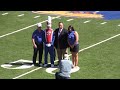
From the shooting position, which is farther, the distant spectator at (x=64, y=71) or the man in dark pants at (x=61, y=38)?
the man in dark pants at (x=61, y=38)

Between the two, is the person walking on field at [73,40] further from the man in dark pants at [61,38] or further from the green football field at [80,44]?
the green football field at [80,44]

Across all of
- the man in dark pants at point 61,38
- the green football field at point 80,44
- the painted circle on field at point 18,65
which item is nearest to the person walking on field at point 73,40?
the man in dark pants at point 61,38

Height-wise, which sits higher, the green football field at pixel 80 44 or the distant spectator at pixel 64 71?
the distant spectator at pixel 64 71

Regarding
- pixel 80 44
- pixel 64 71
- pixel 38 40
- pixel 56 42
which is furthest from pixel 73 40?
pixel 64 71

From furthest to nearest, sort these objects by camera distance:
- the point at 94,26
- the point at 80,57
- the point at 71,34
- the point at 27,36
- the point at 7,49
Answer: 1. the point at 94,26
2. the point at 27,36
3. the point at 7,49
4. the point at 80,57
5. the point at 71,34

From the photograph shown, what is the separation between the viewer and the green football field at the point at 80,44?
13773 mm

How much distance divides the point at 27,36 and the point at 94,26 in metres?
3.45

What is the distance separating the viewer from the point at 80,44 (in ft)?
57.2

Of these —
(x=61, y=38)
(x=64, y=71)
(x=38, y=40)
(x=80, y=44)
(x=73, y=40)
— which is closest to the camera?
(x=64, y=71)

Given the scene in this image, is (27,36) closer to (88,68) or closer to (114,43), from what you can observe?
(114,43)

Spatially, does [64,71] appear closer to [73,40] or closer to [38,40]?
[73,40]

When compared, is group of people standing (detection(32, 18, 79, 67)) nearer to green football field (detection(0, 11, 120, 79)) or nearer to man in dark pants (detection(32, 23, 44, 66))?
man in dark pants (detection(32, 23, 44, 66))
